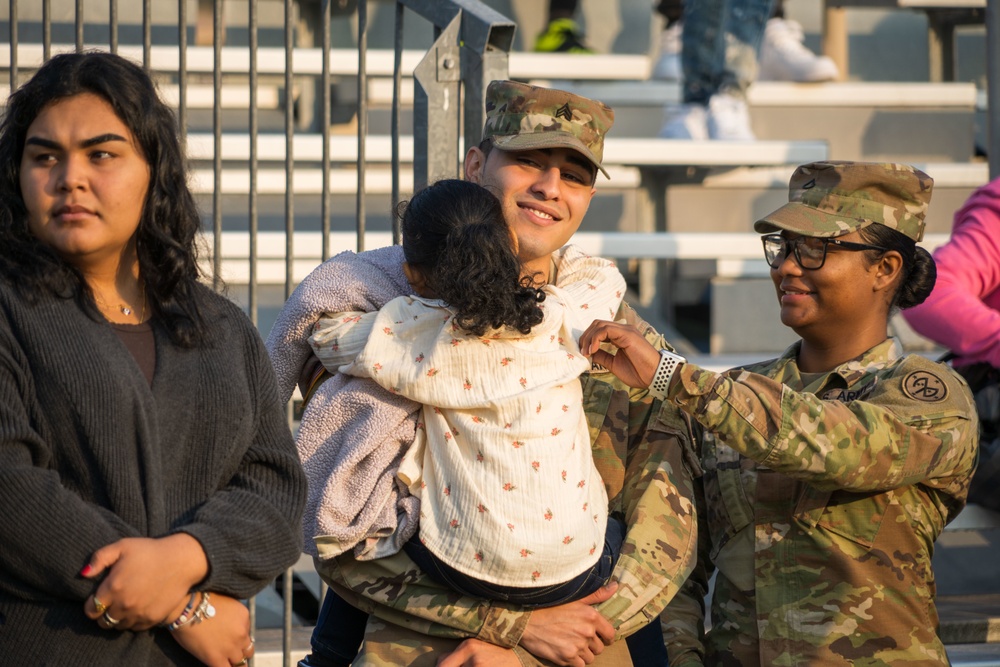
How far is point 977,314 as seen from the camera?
3510 mm

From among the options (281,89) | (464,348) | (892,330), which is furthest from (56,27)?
(464,348)

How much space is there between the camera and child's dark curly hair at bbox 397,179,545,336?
210 cm

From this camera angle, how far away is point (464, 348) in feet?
7.01

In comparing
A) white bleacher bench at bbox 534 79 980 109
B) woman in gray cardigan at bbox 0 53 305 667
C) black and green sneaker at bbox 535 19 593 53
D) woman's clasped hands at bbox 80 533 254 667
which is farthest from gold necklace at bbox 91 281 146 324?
black and green sneaker at bbox 535 19 593 53

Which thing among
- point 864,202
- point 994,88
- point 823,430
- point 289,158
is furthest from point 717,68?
point 823,430

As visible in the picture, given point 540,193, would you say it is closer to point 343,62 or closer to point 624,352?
point 624,352

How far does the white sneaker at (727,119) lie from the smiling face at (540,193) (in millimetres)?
3415

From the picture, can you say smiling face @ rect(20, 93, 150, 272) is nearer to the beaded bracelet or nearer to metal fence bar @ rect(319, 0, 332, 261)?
the beaded bracelet

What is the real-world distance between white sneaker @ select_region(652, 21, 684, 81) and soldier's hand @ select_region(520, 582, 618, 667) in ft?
16.3

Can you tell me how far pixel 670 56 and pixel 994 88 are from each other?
277cm

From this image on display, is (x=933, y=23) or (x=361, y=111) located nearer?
(x=361, y=111)

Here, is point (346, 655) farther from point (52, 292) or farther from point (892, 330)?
point (892, 330)

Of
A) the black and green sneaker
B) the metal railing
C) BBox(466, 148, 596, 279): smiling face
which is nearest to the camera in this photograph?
BBox(466, 148, 596, 279): smiling face

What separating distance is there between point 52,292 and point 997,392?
2.64 meters
